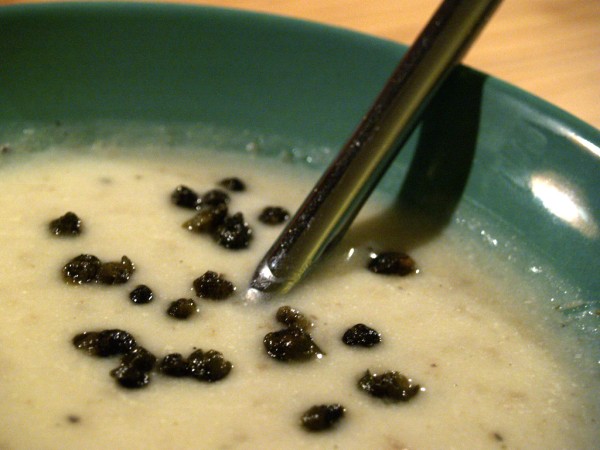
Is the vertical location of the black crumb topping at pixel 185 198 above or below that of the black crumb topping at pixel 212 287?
below

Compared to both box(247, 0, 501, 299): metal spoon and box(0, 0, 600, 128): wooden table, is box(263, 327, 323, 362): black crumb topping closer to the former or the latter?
box(247, 0, 501, 299): metal spoon

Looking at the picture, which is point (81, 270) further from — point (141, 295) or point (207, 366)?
point (207, 366)

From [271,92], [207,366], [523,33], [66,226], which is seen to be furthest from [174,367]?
[523,33]

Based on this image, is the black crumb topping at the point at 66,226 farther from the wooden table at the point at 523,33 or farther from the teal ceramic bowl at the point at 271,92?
the wooden table at the point at 523,33

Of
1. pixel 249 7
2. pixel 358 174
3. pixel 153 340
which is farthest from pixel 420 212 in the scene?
pixel 249 7

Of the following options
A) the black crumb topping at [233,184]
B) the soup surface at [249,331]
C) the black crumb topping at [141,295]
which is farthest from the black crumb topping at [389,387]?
the black crumb topping at [233,184]

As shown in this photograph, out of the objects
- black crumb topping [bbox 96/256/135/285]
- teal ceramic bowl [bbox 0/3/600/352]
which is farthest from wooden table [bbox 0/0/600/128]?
black crumb topping [bbox 96/256/135/285]

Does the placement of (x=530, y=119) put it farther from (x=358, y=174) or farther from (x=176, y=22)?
(x=176, y=22)
